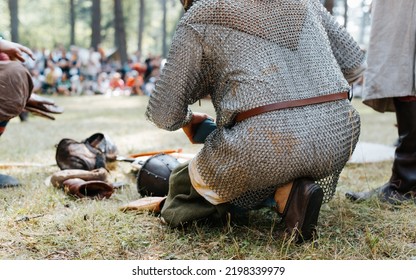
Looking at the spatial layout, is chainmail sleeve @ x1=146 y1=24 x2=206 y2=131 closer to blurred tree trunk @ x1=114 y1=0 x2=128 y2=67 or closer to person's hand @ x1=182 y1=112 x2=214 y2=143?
person's hand @ x1=182 y1=112 x2=214 y2=143

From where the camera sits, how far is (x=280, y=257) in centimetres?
211

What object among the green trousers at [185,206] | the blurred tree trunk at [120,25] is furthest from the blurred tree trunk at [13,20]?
the green trousers at [185,206]

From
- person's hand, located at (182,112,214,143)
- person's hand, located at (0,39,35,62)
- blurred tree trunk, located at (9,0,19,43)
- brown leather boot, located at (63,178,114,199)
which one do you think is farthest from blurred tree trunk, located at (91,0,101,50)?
person's hand, located at (182,112,214,143)

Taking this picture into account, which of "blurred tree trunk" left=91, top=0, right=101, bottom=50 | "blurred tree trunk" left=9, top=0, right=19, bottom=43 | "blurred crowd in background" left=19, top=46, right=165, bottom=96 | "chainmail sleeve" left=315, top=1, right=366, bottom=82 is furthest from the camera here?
"blurred tree trunk" left=91, top=0, right=101, bottom=50

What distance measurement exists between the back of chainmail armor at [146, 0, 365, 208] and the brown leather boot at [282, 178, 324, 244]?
0.20 ft

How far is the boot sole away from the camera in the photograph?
Answer: 212 centimetres

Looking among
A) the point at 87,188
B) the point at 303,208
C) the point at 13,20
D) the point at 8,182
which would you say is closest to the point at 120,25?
the point at 13,20

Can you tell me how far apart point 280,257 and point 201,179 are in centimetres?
46

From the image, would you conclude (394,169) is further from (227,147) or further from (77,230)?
(77,230)

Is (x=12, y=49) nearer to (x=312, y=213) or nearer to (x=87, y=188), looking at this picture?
(x=87, y=188)

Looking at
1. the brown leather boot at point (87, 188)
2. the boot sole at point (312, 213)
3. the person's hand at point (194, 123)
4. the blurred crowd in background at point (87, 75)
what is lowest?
the blurred crowd in background at point (87, 75)

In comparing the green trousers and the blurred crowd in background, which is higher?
the green trousers

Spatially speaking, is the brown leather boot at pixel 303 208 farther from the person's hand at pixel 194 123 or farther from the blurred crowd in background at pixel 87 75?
the blurred crowd in background at pixel 87 75

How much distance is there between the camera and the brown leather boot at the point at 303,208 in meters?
2.13
